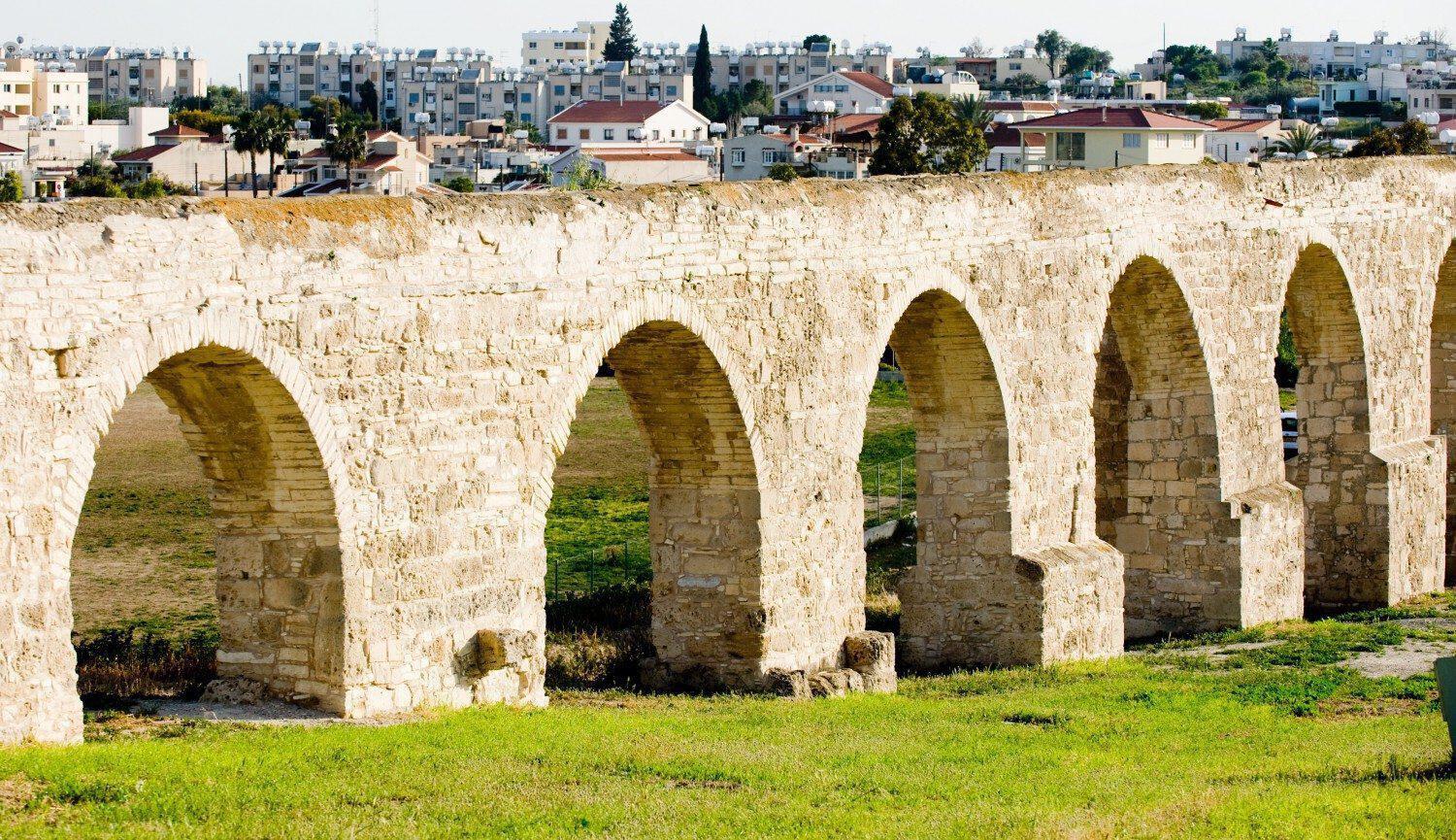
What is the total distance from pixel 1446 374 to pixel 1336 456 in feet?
11.5

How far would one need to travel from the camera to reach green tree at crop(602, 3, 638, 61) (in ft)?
403

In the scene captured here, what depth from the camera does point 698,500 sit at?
56.5ft

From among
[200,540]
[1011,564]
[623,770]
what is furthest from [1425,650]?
[200,540]

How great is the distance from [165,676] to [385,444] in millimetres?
2644

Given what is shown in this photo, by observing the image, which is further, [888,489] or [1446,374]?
[888,489]

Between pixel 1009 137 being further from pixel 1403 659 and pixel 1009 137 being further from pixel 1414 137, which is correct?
pixel 1403 659

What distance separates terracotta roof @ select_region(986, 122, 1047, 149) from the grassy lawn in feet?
125

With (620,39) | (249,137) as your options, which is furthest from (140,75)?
(249,137)

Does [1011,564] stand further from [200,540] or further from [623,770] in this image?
[200,540]

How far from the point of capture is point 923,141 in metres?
43.4

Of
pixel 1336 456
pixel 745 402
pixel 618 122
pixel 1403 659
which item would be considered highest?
pixel 618 122

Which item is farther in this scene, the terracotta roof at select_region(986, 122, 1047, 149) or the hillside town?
the terracotta roof at select_region(986, 122, 1047, 149)

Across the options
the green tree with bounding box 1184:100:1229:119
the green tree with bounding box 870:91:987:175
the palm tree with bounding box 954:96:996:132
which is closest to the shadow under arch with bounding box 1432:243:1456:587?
the green tree with bounding box 870:91:987:175

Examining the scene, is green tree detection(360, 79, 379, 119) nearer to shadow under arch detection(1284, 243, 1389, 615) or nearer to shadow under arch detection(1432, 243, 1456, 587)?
shadow under arch detection(1432, 243, 1456, 587)
